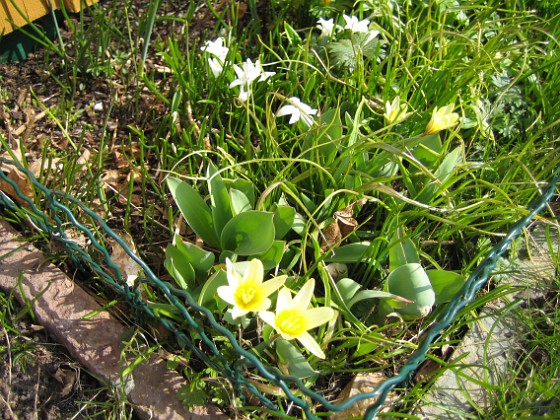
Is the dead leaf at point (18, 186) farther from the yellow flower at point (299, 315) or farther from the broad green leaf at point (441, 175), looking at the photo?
the broad green leaf at point (441, 175)

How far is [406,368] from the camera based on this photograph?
1099mm

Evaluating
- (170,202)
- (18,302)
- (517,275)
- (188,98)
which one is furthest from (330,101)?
(18,302)

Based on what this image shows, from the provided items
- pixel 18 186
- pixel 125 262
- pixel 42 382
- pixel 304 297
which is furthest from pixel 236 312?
pixel 18 186

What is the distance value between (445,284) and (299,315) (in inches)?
16.9

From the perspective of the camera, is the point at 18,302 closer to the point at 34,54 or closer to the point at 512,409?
→ the point at 34,54

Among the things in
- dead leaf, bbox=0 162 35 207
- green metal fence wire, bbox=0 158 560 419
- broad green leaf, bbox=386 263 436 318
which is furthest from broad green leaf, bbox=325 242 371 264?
dead leaf, bbox=0 162 35 207

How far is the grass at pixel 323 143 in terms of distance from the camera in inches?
59.1

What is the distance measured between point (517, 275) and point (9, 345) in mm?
1435

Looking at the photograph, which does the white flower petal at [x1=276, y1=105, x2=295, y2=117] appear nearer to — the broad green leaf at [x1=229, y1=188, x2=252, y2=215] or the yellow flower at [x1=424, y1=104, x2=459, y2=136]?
the broad green leaf at [x1=229, y1=188, x2=252, y2=215]

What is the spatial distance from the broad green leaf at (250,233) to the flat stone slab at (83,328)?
349mm

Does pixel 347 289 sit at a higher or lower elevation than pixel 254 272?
lower

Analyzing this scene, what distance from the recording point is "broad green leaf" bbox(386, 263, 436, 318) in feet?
4.53

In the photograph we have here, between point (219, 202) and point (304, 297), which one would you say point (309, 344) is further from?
point (219, 202)

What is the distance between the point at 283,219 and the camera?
1.48 meters
